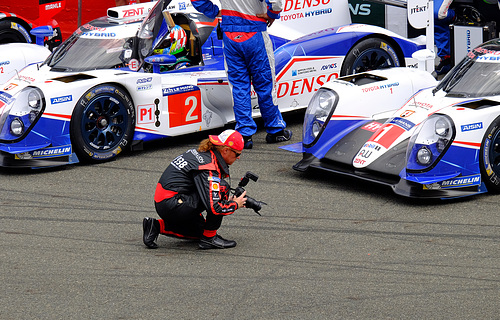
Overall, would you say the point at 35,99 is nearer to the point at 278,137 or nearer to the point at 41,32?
the point at 41,32

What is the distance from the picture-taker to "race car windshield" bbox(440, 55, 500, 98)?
655 centimetres

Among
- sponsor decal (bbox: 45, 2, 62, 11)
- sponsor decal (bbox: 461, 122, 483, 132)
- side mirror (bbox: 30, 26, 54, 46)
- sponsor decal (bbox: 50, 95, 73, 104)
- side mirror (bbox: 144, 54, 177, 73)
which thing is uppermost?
sponsor decal (bbox: 45, 2, 62, 11)

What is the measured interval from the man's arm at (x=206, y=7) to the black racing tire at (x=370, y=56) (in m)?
1.71

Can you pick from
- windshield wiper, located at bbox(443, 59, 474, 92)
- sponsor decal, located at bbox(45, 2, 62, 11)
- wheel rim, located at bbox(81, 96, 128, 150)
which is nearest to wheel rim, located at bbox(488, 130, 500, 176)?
windshield wiper, located at bbox(443, 59, 474, 92)

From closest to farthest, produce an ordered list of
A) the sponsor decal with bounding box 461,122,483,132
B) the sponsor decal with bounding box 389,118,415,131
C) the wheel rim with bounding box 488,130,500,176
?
the sponsor decal with bounding box 461,122,483,132 → the wheel rim with bounding box 488,130,500,176 → the sponsor decal with bounding box 389,118,415,131

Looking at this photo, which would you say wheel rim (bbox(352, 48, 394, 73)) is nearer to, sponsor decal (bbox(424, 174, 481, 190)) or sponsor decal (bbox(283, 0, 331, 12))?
sponsor decal (bbox(283, 0, 331, 12))

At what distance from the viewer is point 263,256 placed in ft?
17.4

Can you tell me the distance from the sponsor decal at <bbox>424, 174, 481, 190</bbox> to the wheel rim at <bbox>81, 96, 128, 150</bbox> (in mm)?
3202

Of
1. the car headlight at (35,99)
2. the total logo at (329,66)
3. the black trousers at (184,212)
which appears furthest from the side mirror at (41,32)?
the black trousers at (184,212)

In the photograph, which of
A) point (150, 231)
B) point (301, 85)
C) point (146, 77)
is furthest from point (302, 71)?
point (150, 231)

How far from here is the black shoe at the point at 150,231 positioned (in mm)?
5418

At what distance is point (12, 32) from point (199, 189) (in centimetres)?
649

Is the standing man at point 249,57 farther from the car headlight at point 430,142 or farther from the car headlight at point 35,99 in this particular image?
the car headlight at point 430,142

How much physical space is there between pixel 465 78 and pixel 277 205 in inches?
78.5
